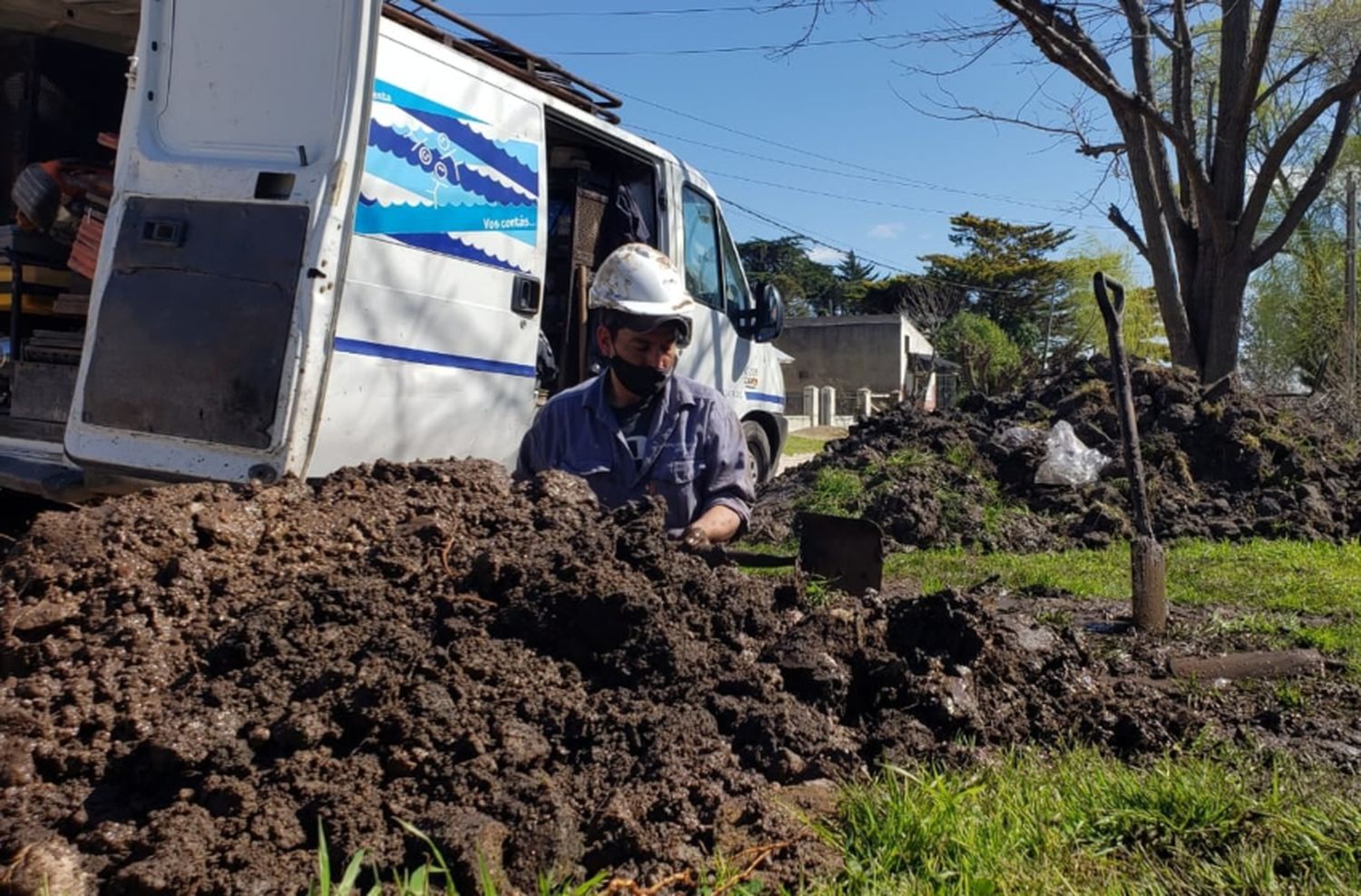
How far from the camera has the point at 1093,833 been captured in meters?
2.54

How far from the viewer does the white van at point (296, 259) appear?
14.9 feet

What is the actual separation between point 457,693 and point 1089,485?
26.3ft

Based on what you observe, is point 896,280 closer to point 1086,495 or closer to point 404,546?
point 1086,495

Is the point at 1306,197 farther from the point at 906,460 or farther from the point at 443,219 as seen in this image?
the point at 443,219

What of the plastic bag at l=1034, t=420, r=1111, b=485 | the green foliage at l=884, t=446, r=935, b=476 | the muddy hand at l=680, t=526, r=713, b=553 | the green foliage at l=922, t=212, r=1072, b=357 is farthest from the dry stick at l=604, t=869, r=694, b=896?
the green foliage at l=922, t=212, r=1072, b=357

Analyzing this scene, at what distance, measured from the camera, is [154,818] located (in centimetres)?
204

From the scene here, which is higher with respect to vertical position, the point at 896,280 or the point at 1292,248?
the point at 896,280

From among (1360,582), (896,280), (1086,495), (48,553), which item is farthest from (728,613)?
(896,280)

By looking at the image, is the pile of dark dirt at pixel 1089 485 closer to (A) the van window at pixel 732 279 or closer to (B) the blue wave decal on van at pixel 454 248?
(A) the van window at pixel 732 279

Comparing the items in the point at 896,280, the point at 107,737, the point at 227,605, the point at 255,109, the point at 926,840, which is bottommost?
the point at 926,840

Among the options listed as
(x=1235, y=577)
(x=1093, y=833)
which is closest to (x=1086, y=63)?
(x=1235, y=577)

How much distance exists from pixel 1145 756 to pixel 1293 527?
6643 millimetres

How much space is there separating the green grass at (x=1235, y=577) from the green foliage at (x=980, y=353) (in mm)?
28171

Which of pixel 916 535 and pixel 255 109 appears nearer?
pixel 255 109
